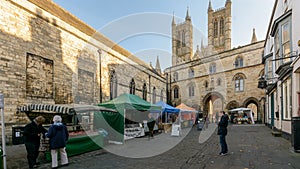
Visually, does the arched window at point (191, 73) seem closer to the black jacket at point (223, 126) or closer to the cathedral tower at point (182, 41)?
the cathedral tower at point (182, 41)

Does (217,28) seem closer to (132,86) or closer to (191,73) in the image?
(191,73)

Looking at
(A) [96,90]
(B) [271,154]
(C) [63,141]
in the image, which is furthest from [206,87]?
(C) [63,141]

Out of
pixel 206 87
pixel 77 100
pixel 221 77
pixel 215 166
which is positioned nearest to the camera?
pixel 215 166

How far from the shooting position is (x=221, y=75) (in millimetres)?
37625

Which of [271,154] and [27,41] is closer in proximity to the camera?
[271,154]

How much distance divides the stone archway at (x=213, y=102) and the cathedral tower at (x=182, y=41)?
1846 centimetres

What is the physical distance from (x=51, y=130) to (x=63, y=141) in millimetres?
474

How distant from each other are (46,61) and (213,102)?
3491cm

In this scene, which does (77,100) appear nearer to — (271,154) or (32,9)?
(32,9)

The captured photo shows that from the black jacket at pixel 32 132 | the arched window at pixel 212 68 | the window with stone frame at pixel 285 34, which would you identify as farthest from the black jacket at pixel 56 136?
the arched window at pixel 212 68

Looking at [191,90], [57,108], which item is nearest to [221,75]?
[191,90]

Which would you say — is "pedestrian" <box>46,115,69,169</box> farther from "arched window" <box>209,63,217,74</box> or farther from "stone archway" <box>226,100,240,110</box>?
"arched window" <box>209,63,217,74</box>

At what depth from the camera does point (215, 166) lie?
5.88 metres

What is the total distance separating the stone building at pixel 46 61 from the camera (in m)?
10.3
